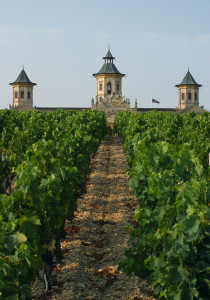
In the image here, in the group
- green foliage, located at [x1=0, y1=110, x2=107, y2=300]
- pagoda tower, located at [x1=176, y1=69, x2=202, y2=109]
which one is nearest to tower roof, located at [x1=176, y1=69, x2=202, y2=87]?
pagoda tower, located at [x1=176, y1=69, x2=202, y2=109]

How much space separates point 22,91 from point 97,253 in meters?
68.1

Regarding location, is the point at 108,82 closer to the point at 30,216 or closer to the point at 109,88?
the point at 109,88

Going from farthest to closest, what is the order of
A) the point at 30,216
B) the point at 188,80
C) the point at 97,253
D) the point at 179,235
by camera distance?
the point at 188,80 < the point at 97,253 < the point at 30,216 < the point at 179,235

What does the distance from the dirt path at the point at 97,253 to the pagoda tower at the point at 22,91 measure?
6184 centimetres

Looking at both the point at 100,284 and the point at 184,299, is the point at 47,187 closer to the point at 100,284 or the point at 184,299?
the point at 100,284

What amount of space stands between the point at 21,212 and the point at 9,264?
4.01ft

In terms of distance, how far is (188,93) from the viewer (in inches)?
3002

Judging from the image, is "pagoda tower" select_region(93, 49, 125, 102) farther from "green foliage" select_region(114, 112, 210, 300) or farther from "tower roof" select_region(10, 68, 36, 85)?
"green foliage" select_region(114, 112, 210, 300)

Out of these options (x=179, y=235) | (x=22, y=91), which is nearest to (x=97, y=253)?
(x=179, y=235)

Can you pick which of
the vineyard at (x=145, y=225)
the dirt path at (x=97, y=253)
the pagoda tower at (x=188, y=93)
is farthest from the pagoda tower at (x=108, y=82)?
the vineyard at (x=145, y=225)

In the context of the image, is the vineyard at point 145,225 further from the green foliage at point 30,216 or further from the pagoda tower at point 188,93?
the pagoda tower at point 188,93

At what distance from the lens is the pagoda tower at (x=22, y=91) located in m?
73.1

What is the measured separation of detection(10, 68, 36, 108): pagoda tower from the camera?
73062 millimetres

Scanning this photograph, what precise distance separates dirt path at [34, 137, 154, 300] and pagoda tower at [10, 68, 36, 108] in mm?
61837
